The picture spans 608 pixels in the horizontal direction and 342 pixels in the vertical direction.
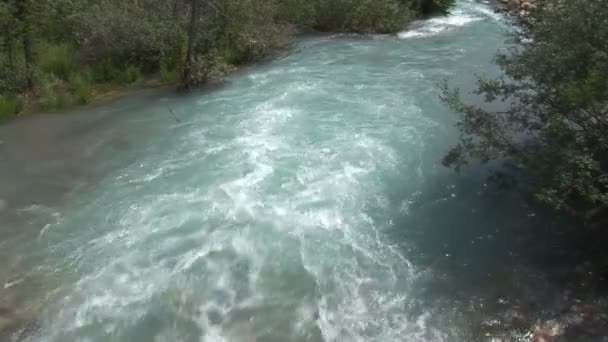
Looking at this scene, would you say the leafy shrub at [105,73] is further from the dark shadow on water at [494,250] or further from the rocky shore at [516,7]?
the rocky shore at [516,7]

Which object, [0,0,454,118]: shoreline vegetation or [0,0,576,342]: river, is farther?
[0,0,454,118]: shoreline vegetation


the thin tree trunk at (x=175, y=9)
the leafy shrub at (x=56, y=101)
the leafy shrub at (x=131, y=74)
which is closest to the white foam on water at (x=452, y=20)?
the thin tree trunk at (x=175, y=9)

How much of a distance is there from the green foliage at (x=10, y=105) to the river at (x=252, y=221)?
50 cm

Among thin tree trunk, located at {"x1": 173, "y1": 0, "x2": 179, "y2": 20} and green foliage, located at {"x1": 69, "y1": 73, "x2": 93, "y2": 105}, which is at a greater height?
thin tree trunk, located at {"x1": 173, "y1": 0, "x2": 179, "y2": 20}

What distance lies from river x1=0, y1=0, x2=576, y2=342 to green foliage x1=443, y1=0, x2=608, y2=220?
4.08ft

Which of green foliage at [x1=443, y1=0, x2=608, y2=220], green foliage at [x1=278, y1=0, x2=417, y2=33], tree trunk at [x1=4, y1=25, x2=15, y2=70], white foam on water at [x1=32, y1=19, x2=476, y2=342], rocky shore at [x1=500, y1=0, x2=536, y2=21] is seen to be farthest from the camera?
rocky shore at [x1=500, y1=0, x2=536, y2=21]

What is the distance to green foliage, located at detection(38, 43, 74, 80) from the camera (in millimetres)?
14438

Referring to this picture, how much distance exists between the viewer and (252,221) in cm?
862

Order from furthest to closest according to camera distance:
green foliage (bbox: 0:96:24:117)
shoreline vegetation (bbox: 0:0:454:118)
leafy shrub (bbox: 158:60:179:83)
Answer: leafy shrub (bbox: 158:60:179:83) < shoreline vegetation (bbox: 0:0:454:118) < green foliage (bbox: 0:96:24:117)

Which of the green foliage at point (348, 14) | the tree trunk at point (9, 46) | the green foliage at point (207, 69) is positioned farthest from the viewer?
the green foliage at point (348, 14)

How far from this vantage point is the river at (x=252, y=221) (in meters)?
6.77

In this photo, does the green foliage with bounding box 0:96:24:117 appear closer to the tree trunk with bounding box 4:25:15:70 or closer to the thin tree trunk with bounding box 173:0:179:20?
the tree trunk with bounding box 4:25:15:70

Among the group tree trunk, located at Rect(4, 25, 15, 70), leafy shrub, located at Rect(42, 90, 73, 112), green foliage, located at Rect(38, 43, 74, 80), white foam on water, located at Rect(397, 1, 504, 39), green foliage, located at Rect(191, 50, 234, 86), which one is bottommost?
white foam on water, located at Rect(397, 1, 504, 39)

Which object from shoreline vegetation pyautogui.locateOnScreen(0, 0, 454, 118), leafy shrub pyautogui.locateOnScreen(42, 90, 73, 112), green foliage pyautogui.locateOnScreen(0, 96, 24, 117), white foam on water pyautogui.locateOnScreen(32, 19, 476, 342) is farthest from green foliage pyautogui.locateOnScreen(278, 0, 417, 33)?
green foliage pyautogui.locateOnScreen(0, 96, 24, 117)
